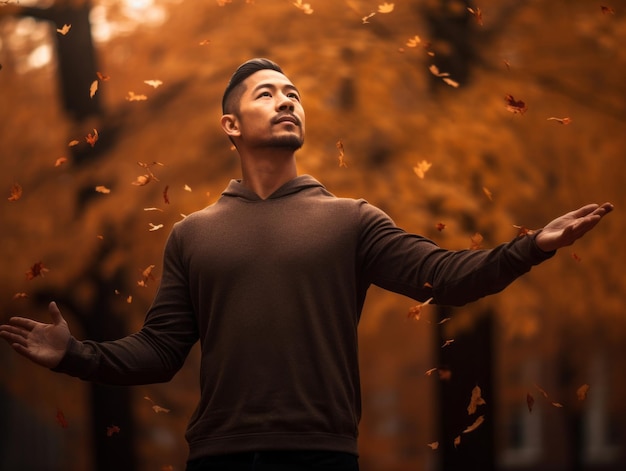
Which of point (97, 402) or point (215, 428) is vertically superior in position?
point (215, 428)

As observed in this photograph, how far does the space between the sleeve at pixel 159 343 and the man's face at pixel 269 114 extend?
495 millimetres

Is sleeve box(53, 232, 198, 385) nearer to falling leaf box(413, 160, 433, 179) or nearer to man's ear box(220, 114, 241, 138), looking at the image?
man's ear box(220, 114, 241, 138)

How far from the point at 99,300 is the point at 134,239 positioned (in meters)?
0.97

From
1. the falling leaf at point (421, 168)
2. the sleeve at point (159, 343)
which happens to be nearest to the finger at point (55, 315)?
the sleeve at point (159, 343)

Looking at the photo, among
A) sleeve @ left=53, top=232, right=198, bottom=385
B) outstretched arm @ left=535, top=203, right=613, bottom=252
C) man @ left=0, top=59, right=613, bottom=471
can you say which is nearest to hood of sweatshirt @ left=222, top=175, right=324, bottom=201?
man @ left=0, top=59, right=613, bottom=471

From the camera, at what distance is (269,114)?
13.2 feet

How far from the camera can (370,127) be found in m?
8.80

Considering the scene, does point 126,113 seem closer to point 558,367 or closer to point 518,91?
point 518,91

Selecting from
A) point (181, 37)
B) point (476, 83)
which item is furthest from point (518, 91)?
point (181, 37)

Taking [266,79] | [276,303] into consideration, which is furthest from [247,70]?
[276,303]

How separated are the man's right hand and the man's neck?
0.85 metres

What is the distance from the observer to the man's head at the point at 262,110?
4012mm

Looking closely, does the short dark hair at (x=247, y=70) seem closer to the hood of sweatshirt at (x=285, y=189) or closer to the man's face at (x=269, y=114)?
the man's face at (x=269, y=114)

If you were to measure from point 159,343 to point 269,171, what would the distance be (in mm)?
742
